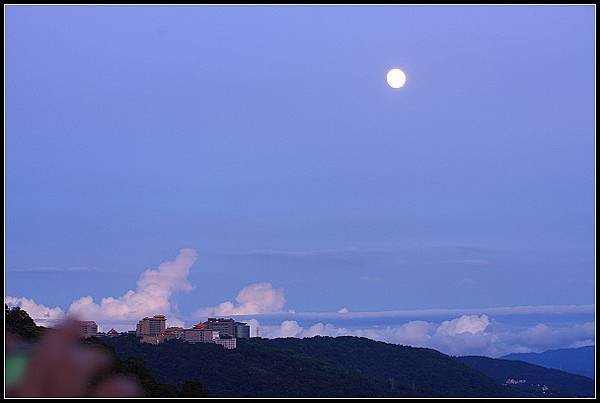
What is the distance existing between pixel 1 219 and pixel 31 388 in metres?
3.01

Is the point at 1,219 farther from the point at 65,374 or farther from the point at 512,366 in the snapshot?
the point at 512,366

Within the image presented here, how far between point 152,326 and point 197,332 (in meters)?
2.60

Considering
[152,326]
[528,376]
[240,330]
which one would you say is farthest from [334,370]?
[528,376]

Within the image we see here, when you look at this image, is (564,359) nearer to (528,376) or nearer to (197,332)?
(528,376)

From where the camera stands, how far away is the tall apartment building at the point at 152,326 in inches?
1233

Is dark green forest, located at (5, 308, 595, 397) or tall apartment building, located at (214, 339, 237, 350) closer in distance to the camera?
dark green forest, located at (5, 308, 595, 397)

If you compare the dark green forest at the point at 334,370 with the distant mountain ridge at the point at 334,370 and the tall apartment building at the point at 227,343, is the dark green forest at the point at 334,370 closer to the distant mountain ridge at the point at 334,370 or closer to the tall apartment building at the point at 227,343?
the distant mountain ridge at the point at 334,370

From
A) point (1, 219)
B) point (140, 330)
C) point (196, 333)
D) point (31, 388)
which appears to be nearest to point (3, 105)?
point (1, 219)

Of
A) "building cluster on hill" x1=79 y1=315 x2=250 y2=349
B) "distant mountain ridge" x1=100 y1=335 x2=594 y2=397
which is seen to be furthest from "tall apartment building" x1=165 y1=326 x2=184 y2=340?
"distant mountain ridge" x1=100 y1=335 x2=594 y2=397

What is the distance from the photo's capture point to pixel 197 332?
1356 inches

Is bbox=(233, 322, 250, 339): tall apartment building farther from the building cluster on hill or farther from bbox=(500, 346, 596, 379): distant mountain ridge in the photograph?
bbox=(500, 346, 596, 379): distant mountain ridge

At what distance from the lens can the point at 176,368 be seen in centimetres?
2767

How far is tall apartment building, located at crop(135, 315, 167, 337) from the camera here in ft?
103

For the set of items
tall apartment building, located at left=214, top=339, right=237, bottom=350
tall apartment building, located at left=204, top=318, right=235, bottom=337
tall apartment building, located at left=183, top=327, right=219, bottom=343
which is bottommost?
tall apartment building, located at left=214, top=339, right=237, bottom=350
